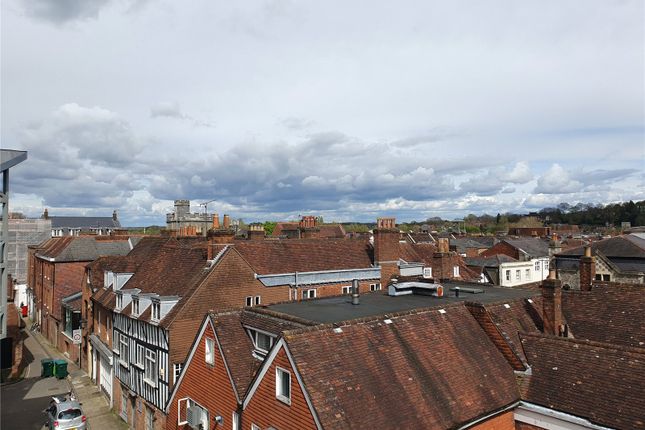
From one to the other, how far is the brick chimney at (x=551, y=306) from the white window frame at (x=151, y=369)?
1996cm

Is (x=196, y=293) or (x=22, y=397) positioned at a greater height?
(x=196, y=293)

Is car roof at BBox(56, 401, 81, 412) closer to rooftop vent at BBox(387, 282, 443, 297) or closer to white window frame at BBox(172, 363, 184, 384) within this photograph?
white window frame at BBox(172, 363, 184, 384)

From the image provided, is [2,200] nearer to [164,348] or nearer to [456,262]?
[164,348]

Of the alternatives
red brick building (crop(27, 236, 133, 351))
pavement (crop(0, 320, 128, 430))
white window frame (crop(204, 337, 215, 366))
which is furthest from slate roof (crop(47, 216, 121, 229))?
white window frame (crop(204, 337, 215, 366))

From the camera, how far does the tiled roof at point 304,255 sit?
29.0m

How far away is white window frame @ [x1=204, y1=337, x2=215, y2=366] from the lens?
55.8 ft

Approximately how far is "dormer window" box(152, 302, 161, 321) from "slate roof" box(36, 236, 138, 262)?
1076 inches

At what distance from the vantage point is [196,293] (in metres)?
23.7

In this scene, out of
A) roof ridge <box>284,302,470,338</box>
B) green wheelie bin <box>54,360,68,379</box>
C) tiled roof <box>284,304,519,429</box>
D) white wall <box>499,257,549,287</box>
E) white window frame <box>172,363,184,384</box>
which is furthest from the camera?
white wall <box>499,257,549,287</box>

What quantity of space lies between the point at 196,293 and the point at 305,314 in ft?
30.1

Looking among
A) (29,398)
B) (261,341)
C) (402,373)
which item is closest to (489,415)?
(402,373)

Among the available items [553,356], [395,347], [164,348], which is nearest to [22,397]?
[164,348]

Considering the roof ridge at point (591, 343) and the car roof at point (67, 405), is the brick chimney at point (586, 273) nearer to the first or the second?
the roof ridge at point (591, 343)

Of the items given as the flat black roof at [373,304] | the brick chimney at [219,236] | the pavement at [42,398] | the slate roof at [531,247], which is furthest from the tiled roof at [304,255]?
the slate roof at [531,247]
